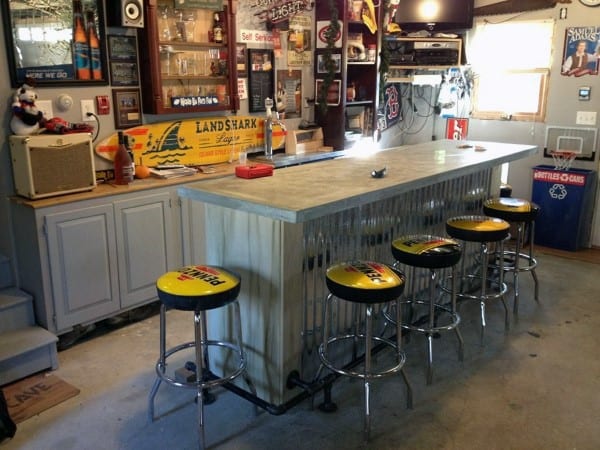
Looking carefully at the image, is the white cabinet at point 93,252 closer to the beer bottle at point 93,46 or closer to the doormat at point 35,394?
the doormat at point 35,394

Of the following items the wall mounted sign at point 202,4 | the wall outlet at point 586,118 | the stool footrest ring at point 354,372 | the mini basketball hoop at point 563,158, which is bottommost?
the stool footrest ring at point 354,372

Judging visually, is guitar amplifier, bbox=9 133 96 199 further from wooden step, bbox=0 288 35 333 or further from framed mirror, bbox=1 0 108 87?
wooden step, bbox=0 288 35 333

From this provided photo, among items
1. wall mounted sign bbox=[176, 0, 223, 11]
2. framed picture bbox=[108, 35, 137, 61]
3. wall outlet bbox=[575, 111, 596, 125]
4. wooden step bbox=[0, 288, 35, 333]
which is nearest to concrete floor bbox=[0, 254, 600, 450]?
wooden step bbox=[0, 288, 35, 333]

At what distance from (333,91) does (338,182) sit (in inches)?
90.9

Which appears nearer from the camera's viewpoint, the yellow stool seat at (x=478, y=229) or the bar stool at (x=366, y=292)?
the bar stool at (x=366, y=292)

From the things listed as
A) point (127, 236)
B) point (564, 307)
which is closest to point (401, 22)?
point (564, 307)

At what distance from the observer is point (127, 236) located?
10.8ft

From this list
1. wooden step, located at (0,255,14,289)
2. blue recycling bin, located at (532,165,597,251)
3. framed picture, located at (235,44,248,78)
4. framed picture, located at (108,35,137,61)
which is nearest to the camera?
wooden step, located at (0,255,14,289)

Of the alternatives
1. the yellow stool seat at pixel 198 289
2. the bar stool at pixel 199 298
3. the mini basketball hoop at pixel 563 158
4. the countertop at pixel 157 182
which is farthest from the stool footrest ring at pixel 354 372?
the mini basketball hoop at pixel 563 158

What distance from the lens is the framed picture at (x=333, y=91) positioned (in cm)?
475

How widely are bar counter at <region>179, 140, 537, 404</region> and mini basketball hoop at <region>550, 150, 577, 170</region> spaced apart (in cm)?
238

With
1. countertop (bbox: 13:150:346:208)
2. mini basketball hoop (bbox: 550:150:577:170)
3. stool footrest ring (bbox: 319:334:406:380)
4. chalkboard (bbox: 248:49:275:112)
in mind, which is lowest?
stool footrest ring (bbox: 319:334:406:380)

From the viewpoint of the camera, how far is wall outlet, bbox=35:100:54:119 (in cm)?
318

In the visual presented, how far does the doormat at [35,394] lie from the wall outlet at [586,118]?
4.60m
